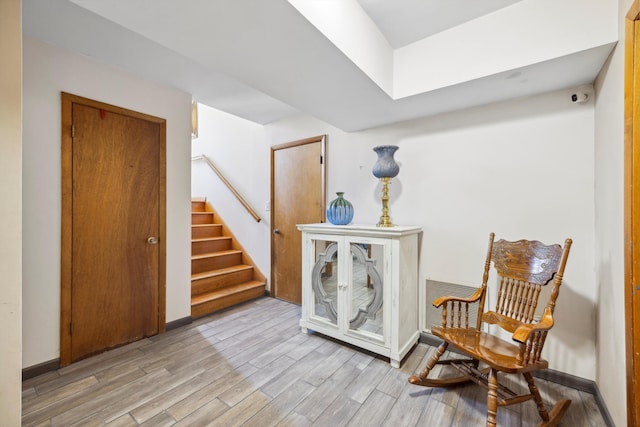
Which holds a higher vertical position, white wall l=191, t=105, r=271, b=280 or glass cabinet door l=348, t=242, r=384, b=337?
white wall l=191, t=105, r=271, b=280

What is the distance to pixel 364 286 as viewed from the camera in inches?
86.0

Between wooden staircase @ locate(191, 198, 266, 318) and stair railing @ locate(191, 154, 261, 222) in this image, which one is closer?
wooden staircase @ locate(191, 198, 266, 318)

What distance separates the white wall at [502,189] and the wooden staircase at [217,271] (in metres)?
1.78

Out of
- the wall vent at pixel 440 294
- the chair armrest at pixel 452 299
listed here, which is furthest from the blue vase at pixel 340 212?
the chair armrest at pixel 452 299

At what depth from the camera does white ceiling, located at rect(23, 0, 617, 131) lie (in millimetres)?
1220

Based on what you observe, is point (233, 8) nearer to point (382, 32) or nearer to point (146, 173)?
point (382, 32)

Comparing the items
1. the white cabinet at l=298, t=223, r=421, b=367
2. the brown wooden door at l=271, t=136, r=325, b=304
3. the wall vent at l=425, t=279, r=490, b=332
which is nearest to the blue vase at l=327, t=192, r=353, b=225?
the white cabinet at l=298, t=223, r=421, b=367

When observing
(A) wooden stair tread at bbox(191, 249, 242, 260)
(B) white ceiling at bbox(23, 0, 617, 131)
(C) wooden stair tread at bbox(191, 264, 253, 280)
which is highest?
(B) white ceiling at bbox(23, 0, 617, 131)

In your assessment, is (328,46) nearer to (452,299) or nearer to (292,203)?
(452,299)

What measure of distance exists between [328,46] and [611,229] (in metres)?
1.78

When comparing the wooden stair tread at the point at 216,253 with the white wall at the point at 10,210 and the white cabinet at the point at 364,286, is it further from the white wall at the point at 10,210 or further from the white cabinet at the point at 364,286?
the white wall at the point at 10,210

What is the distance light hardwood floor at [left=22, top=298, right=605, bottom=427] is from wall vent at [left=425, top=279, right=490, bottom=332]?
0.82 feet

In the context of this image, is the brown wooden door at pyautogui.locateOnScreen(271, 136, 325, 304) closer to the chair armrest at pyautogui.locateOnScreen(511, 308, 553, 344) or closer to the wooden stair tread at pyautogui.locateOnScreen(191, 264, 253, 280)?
the wooden stair tread at pyautogui.locateOnScreen(191, 264, 253, 280)

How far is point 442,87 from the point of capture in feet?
5.82
